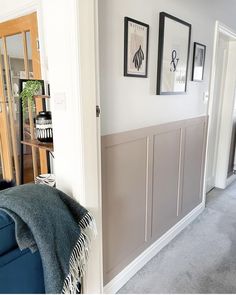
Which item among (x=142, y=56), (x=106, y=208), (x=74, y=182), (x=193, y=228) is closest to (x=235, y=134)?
(x=193, y=228)

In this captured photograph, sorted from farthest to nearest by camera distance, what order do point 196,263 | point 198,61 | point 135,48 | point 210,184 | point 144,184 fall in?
1. point 210,184
2. point 198,61
3. point 196,263
4. point 144,184
5. point 135,48

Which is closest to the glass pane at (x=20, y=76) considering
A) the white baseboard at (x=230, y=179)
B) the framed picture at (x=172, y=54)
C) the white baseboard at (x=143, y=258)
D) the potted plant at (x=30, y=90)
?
the potted plant at (x=30, y=90)

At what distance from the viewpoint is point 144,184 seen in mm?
1799

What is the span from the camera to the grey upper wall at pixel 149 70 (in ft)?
4.44

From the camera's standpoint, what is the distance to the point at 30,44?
6.57ft

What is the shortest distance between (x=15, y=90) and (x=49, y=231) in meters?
1.91

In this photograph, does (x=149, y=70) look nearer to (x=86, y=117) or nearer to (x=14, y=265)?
(x=86, y=117)

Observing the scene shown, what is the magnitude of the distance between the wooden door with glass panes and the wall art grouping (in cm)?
84

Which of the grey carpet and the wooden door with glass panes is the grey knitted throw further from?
the wooden door with glass panes

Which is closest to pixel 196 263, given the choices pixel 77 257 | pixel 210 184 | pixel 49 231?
pixel 77 257

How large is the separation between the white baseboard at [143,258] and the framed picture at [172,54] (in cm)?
124

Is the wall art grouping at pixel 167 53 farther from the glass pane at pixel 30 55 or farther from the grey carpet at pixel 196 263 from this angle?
the grey carpet at pixel 196 263

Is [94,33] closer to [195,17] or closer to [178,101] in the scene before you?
[178,101]

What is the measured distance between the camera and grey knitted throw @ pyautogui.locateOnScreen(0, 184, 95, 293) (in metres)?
0.92
